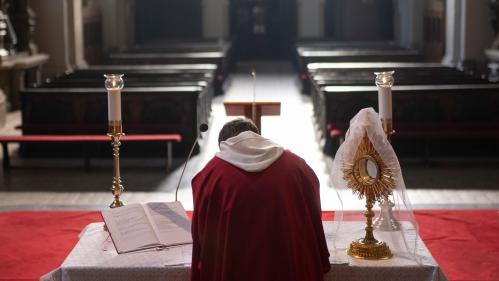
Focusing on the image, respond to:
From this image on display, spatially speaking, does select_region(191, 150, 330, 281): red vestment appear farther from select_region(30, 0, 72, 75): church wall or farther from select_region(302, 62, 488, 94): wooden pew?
select_region(30, 0, 72, 75): church wall

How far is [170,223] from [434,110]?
21.9 ft

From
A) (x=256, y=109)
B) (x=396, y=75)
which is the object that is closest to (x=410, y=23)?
(x=396, y=75)

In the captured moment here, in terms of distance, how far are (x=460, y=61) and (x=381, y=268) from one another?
12750mm

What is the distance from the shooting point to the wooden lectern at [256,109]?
5551 mm

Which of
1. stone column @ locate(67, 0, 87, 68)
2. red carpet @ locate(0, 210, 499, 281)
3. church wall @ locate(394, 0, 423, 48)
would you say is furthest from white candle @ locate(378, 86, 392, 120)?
church wall @ locate(394, 0, 423, 48)

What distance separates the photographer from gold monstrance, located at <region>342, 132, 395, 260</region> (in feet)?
14.4

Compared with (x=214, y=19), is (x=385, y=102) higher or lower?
lower

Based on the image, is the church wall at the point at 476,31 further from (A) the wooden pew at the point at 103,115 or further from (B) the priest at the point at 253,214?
(B) the priest at the point at 253,214

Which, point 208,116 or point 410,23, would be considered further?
point 410,23

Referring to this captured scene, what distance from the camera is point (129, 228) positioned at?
15.4 feet

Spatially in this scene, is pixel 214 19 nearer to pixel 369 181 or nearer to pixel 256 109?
pixel 256 109

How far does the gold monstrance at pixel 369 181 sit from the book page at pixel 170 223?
86 centimetres

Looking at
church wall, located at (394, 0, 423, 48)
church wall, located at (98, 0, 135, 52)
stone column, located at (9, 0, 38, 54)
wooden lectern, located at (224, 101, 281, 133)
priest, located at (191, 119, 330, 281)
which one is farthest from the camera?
church wall, located at (98, 0, 135, 52)

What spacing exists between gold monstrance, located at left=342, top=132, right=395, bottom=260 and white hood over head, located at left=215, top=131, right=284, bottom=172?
1.64ft
